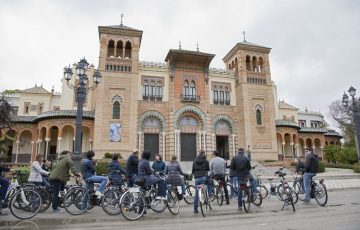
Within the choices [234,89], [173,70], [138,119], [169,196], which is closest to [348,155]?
[234,89]

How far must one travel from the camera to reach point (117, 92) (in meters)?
25.2

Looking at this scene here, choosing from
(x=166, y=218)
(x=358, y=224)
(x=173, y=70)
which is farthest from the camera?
(x=173, y=70)

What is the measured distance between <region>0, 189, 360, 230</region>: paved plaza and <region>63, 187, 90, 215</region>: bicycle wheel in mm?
197

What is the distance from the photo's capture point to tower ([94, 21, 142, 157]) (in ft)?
78.6

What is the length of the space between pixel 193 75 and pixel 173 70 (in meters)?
2.19

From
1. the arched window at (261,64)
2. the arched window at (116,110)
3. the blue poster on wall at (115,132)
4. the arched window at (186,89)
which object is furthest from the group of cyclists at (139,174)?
the arched window at (261,64)

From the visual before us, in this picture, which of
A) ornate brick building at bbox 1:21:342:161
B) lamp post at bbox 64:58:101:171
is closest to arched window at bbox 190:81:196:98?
ornate brick building at bbox 1:21:342:161

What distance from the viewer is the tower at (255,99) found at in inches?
1085

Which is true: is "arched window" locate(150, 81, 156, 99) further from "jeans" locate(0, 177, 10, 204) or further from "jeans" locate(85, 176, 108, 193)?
"jeans" locate(0, 177, 10, 204)

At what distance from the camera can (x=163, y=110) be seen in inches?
1051

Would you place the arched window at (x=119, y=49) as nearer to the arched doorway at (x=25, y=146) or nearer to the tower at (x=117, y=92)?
the tower at (x=117, y=92)

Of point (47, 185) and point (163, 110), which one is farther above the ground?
point (163, 110)

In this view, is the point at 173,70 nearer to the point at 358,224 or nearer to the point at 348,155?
the point at 348,155

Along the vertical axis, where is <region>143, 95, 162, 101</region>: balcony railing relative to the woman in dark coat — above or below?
above
